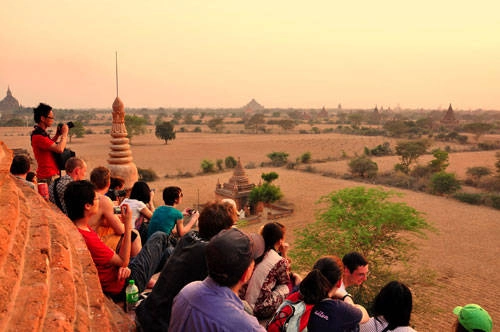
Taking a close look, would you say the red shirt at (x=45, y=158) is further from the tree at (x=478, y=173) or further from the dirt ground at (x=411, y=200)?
the tree at (x=478, y=173)

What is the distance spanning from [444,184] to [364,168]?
22.7ft

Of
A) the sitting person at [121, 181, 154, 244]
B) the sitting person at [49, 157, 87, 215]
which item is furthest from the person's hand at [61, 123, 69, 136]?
the sitting person at [121, 181, 154, 244]

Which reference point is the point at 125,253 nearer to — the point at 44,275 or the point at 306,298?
the point at 44,275

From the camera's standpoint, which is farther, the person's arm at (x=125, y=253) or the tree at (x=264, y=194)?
the tree at (x=264, y=194)

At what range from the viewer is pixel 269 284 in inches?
133

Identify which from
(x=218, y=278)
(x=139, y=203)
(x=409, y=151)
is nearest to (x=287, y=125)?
(x=409, y=151)

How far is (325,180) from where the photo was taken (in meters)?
30.0

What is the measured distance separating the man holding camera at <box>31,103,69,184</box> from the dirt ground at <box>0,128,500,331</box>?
9263 millimetres

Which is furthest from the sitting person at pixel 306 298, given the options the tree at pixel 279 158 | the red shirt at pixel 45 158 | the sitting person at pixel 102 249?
the tree at pixel 279 158

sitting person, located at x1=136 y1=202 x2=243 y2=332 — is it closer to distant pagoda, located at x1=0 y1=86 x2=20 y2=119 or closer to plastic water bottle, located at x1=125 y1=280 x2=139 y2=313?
plastic water bottle, located at x1=125 y1=280 x2=139 y2=313

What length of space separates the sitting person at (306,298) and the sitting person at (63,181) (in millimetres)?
2593

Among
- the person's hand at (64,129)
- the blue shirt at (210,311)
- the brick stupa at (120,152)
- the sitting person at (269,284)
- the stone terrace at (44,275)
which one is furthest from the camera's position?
the brick stupa at (120,152)

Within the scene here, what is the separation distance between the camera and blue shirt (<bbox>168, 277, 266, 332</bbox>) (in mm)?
1949

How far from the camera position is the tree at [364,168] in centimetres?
3092
